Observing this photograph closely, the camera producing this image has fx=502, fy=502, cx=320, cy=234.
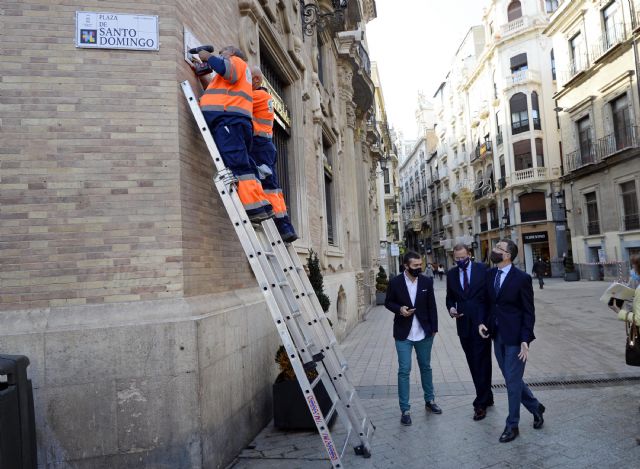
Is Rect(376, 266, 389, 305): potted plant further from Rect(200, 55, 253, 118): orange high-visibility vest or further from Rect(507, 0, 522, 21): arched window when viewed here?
Rect(507, 0, 522, 21): arched window

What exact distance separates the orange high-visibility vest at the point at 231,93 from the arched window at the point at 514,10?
41.5 meters

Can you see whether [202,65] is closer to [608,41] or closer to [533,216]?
[608,41]

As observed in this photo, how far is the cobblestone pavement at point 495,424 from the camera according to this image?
4.25 m

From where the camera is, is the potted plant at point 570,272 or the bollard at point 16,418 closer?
the bollard at point 16,418

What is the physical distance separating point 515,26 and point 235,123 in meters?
40.9

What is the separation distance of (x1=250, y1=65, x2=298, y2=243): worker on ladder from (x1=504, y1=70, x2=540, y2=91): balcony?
3810 cm

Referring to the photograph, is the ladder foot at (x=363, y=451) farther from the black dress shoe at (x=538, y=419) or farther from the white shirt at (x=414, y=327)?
the black dress shoe at (x=538, y=419)

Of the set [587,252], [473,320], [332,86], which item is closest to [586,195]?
[587,252]

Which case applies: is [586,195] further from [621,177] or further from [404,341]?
[404,341]

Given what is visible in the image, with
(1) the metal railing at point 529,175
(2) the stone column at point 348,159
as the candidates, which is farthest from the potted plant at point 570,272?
(2) the stone column at point 348,159

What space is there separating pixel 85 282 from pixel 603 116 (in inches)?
1083

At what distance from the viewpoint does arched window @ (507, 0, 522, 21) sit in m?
39.3

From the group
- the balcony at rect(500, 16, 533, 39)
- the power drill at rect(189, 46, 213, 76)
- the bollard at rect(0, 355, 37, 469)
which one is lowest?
the bollard at rect(0, 355, 37, 469)

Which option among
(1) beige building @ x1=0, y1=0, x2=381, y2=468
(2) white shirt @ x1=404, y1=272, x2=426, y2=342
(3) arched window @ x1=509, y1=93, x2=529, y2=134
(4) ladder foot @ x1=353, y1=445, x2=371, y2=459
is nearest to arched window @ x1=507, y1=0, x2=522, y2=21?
(3) arched window @ x1=509, y1=93, x2=529, y2=134
